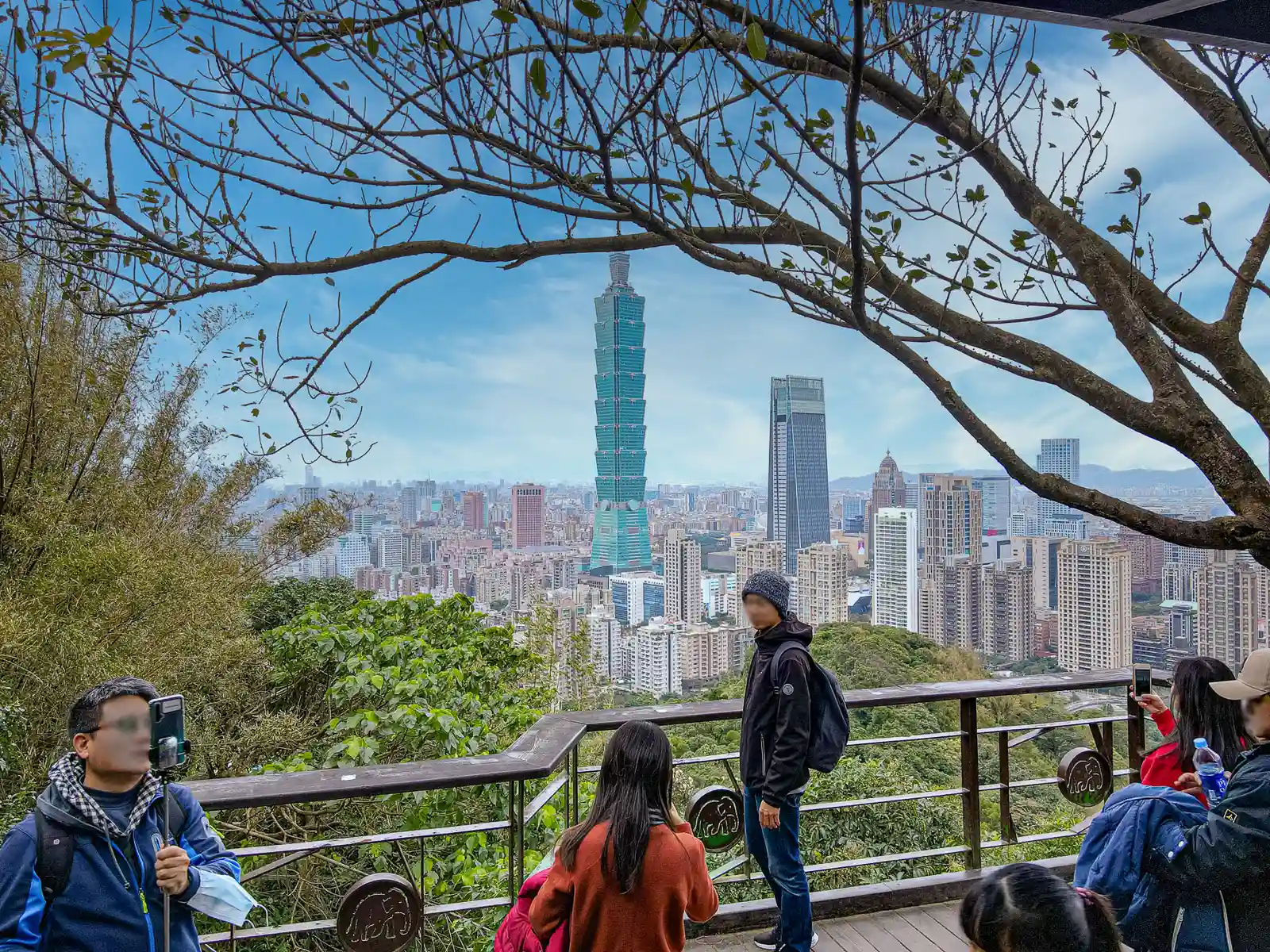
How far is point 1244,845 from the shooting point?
4.18 ft

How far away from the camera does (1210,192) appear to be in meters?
2.15

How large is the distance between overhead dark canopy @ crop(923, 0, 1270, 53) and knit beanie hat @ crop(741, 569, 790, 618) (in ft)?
4.87

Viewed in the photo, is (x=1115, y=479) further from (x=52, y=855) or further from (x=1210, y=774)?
(x=52, y=855)

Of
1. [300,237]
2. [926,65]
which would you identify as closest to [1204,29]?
[926,65]

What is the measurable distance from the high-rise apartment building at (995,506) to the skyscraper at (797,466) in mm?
5918

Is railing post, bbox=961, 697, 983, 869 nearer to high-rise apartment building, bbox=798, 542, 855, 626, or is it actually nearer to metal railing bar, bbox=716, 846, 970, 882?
metal railing bar, bbox=716, 846, 970, 882

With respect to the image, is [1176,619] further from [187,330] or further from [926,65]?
[187,330]

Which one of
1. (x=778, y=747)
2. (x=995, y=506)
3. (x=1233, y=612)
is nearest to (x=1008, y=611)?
(x=995, y=506)

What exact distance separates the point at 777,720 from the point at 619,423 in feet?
108

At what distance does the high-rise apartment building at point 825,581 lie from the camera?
46.0 ft

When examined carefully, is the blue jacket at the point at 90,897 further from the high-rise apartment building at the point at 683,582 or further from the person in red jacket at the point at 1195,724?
the high-rise apartment building at the point at 683,582

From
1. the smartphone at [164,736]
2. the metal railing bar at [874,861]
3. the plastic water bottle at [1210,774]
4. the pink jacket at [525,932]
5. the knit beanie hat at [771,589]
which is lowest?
the metal railing bar at [874,861]

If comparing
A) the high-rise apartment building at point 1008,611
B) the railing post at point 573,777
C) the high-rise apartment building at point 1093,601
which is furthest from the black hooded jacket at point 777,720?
the high-rise apartment building at point 1008,611

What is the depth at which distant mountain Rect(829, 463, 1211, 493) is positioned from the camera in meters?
1.94
